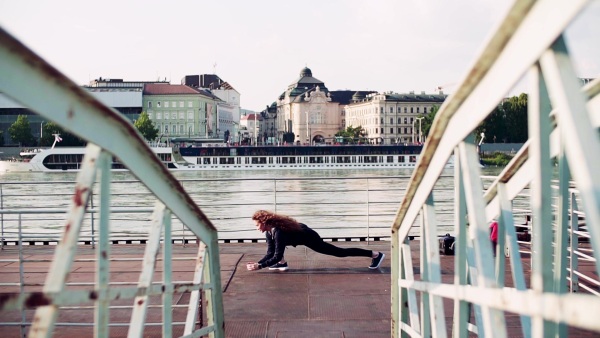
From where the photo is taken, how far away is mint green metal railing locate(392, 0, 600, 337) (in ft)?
3.64

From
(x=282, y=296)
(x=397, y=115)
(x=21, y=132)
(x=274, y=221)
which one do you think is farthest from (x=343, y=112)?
(x=282, y=296)

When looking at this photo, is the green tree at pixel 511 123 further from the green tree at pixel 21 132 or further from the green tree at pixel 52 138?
the green tree at pixel 21 132

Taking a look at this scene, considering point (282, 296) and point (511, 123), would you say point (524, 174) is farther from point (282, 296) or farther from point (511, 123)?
point (511, 123)

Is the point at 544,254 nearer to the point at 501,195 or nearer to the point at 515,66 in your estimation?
the point at 515,66

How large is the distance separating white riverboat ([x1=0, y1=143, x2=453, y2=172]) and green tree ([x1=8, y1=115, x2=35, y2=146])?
12408 mm

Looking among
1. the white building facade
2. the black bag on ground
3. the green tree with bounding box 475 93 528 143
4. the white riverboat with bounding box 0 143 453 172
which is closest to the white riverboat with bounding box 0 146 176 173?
the white riverboat with bounding box 0 143 453 172

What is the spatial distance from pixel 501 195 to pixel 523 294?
0.92m

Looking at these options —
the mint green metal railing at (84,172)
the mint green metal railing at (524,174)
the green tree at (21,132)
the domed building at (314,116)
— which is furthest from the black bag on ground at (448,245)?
the domed building at (314,116)

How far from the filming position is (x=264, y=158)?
60656 millimetres

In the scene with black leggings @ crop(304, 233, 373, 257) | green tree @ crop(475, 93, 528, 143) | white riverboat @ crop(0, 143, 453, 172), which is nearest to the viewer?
black leggings @ crop(304, 233, 373, 257)

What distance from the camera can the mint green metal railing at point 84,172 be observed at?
132cm

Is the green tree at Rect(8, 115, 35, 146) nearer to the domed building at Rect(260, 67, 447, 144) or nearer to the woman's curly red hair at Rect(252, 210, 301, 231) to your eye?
the domed building at Rect(260, 67, 447, 144)

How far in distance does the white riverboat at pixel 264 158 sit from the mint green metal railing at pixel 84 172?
53.9 m

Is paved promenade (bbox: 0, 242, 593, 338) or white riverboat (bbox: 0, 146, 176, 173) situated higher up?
white riverboat (bbox: 0, 146, 176, 173)
